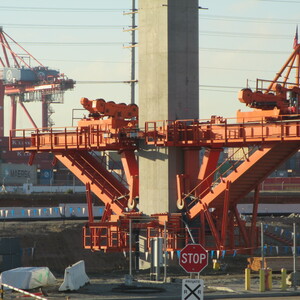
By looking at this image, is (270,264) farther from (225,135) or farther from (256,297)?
(256,297)

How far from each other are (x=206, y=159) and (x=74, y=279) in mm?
15053

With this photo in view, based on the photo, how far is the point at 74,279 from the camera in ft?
143

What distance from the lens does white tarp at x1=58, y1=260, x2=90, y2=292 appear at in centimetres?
4297

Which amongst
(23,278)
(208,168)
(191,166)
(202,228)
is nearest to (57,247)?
(191,166)

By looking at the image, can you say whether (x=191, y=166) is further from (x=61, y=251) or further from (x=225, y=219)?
(x=61, y=251)

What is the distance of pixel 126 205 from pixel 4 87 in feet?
450

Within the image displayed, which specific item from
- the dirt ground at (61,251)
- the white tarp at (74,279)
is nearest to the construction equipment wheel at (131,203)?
the dirt ground at (61,251)

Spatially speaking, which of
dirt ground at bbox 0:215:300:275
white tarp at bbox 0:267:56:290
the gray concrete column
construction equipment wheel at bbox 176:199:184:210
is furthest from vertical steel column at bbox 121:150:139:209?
white tarp at bbox 0:267:56:290

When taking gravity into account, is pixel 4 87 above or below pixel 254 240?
above

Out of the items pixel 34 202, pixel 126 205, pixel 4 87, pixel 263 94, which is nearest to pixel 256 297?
pixel 263 94

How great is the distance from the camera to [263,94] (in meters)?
56.0

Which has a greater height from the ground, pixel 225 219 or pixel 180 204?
pixel 180 204

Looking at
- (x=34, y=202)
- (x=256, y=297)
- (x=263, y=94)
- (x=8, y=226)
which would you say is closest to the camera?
(x=256, y=297)

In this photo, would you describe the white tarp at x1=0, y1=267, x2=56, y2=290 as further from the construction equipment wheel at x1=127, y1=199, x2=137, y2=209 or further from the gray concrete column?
the construction equipment wheel at x1=127, y1=199, x2=137, y2=209
